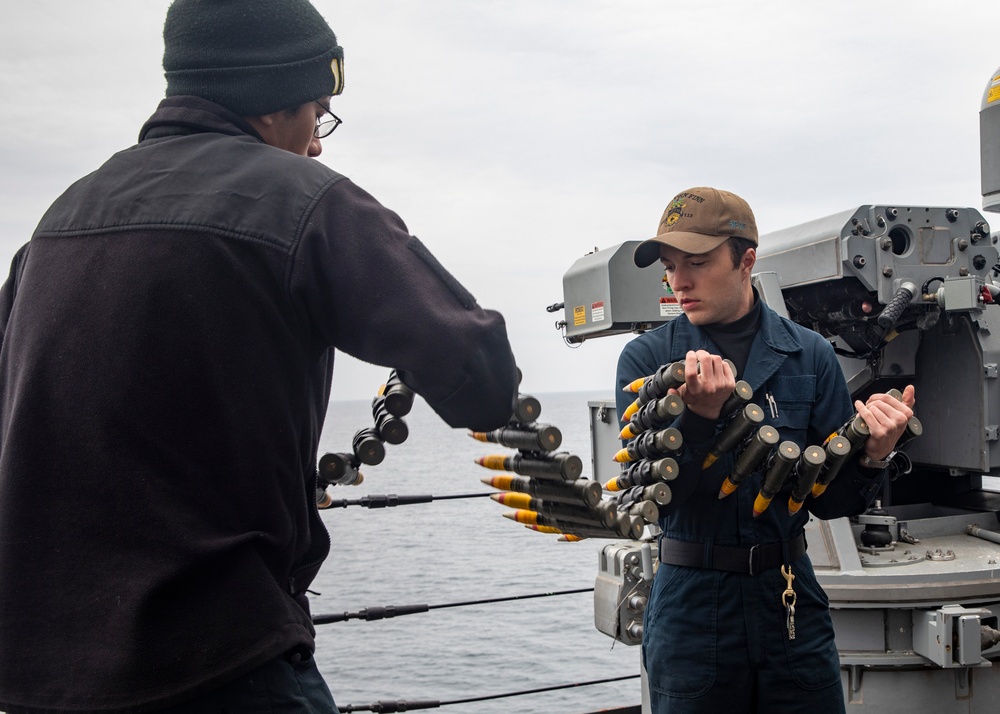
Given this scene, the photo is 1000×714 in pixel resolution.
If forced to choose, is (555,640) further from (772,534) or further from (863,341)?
(772,534)

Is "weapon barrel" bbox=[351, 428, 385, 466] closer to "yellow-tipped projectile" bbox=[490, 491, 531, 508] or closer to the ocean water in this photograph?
"yellow-tipped projectile" bbox=[490, 491, 531, 508]

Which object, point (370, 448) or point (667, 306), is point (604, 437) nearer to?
point (667, 306)

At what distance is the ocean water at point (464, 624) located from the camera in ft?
61.5

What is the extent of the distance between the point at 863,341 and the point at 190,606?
3803 mm

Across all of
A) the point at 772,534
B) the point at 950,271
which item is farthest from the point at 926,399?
the point at 772,534

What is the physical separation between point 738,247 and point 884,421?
0.69 m

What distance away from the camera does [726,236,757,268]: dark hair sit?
3.08 metres

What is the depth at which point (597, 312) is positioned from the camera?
524 cm

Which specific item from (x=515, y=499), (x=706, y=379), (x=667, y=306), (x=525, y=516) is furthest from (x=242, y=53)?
(x=667, y=306)

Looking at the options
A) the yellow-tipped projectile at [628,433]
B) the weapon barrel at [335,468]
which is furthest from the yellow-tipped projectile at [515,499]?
the yellow-tipped projectile at [628,433]

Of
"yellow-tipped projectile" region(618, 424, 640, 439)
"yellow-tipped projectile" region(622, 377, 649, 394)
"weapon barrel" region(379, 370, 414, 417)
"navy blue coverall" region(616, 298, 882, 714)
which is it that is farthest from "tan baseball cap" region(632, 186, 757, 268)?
"weapon barrel" region(379, 370, 414, 417)

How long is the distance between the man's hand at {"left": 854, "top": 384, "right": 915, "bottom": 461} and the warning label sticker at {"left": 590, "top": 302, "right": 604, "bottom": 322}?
96.5 inches

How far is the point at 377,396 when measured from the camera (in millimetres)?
1961

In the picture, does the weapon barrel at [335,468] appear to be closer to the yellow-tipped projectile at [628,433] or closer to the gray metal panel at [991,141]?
the yellow-tipped projectile at [628,433]
